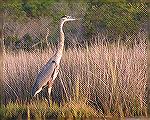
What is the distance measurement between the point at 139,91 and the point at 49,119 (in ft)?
4.84

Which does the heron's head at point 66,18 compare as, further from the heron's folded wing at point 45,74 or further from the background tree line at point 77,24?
the heron's folded wing at point 45,74

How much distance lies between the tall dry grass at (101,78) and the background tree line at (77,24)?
0.19 meters

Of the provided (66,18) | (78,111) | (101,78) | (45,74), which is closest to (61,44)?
(66,18)

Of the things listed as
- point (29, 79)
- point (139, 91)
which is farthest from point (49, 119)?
point (139, 91)

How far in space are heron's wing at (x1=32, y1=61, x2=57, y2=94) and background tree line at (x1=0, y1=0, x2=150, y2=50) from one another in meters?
0.38

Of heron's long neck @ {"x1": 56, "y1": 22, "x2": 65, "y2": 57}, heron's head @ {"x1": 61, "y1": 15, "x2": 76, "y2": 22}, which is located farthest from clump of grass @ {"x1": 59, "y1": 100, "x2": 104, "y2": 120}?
heron's head @ {"x1": 61, "y1": 15, "x2": 76, "y2": 22}

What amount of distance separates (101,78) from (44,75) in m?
0.90

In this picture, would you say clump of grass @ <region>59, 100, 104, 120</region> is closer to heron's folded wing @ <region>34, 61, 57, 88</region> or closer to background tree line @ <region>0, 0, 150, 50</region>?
heron's folded wing @ <region>34, 61, 57, 88</region>

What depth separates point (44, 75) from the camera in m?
10.5

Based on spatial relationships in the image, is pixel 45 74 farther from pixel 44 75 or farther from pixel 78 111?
pixel 78 111

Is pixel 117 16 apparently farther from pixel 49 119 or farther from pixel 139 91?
pixel 49 119

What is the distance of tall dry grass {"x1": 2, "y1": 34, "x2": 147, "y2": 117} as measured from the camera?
1043 centimetres

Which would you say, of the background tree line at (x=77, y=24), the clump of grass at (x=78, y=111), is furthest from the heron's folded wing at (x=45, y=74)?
the clump of grass at (x=78, y=111)

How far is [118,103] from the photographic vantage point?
10414 millimetres
